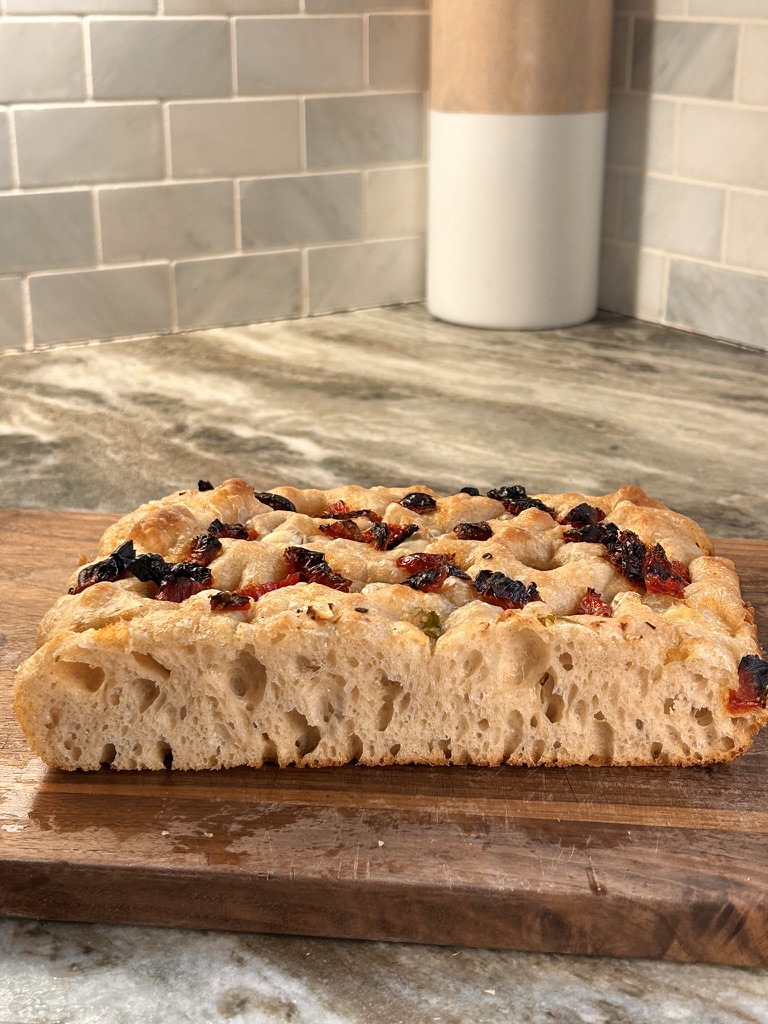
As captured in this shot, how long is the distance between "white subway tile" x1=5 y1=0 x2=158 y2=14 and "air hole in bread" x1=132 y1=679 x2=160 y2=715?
1.69 meters

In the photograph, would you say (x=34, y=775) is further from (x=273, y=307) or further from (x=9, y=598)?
(x=273, y=307)

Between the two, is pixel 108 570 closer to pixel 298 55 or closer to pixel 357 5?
pixel 298 55

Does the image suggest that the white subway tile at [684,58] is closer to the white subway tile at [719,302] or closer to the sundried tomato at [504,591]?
the white subway tile at [719,302]

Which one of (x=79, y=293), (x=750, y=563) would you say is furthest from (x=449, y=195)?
(x=750, y=563)

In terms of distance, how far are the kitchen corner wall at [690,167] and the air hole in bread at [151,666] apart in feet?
5.68

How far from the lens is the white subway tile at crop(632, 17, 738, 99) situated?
2371 millimetres

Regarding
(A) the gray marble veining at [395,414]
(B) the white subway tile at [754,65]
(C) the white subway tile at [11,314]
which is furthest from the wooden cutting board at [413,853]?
(B) the white subway tile at [754,65]

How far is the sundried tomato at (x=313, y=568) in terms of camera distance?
1.11 metres

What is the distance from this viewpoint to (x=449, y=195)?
2.49m

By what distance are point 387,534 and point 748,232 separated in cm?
150

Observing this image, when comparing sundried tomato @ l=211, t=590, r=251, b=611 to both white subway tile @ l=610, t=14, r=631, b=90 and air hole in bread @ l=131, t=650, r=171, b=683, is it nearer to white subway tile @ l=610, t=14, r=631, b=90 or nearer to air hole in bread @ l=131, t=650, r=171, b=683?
air hole in bread @ l=131, t=650, r=171, b=683

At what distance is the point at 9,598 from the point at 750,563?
2.64ft

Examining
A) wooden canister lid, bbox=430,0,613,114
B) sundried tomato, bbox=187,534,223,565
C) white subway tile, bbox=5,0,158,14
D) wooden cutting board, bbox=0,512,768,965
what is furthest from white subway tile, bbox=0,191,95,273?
wooden cutting board, bbox=0,512,768,965

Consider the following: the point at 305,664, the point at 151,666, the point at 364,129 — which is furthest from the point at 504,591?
the point at 364,129
